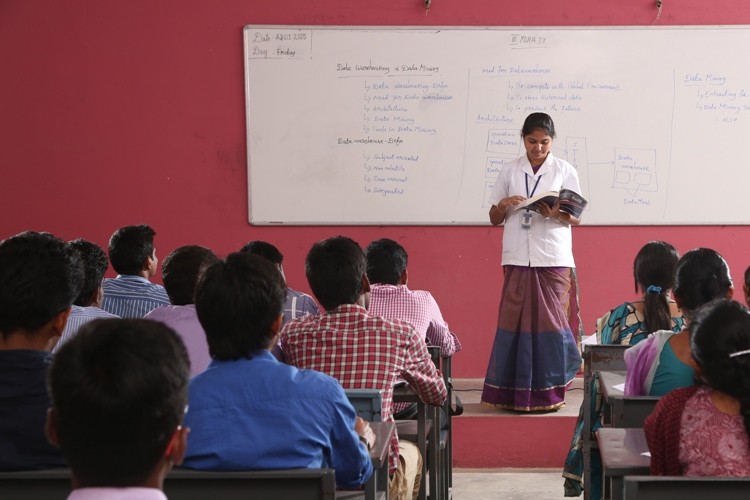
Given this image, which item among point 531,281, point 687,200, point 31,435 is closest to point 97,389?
point 31,435

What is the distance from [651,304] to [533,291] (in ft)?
4.47

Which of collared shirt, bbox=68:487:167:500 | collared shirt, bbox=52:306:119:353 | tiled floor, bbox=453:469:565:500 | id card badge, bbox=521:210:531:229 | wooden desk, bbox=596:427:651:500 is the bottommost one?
tiled floor, bbox=453:469:565:500

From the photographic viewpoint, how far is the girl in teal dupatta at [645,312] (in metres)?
3.25

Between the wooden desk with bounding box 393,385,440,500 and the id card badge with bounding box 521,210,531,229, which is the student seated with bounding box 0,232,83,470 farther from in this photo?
the id card badge with bounding box 521,210,531,229

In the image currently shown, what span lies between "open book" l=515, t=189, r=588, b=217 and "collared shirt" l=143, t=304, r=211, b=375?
2027mm

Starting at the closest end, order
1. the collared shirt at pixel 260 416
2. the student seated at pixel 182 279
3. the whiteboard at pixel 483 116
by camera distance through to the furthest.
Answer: the collared shirt at pixel 260 416 → the student seated at pixel 182 279 → the whiteboard at pixel 483 116

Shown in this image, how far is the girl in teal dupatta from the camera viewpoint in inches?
128

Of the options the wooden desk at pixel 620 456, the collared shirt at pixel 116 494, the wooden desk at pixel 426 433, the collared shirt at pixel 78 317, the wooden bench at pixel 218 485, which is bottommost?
the wooden desk at pixel 426 433

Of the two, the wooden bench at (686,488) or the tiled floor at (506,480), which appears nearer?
the wooden bench at (686,488)

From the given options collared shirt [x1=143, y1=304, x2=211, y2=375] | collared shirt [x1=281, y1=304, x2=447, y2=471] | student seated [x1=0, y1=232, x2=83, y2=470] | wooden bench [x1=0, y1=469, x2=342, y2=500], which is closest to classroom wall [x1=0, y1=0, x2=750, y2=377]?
collared shirt [x1=143, y1=304, x2=211, y2=375]

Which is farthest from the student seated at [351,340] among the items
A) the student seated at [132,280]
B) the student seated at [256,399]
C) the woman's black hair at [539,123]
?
the woman's black hair at [539,123]

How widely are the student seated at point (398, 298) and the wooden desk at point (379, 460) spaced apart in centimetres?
141

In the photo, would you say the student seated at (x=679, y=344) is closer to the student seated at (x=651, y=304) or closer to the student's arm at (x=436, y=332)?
the student seated at (x=651, y=304)

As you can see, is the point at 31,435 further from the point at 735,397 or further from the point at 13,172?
the point at 13,172
